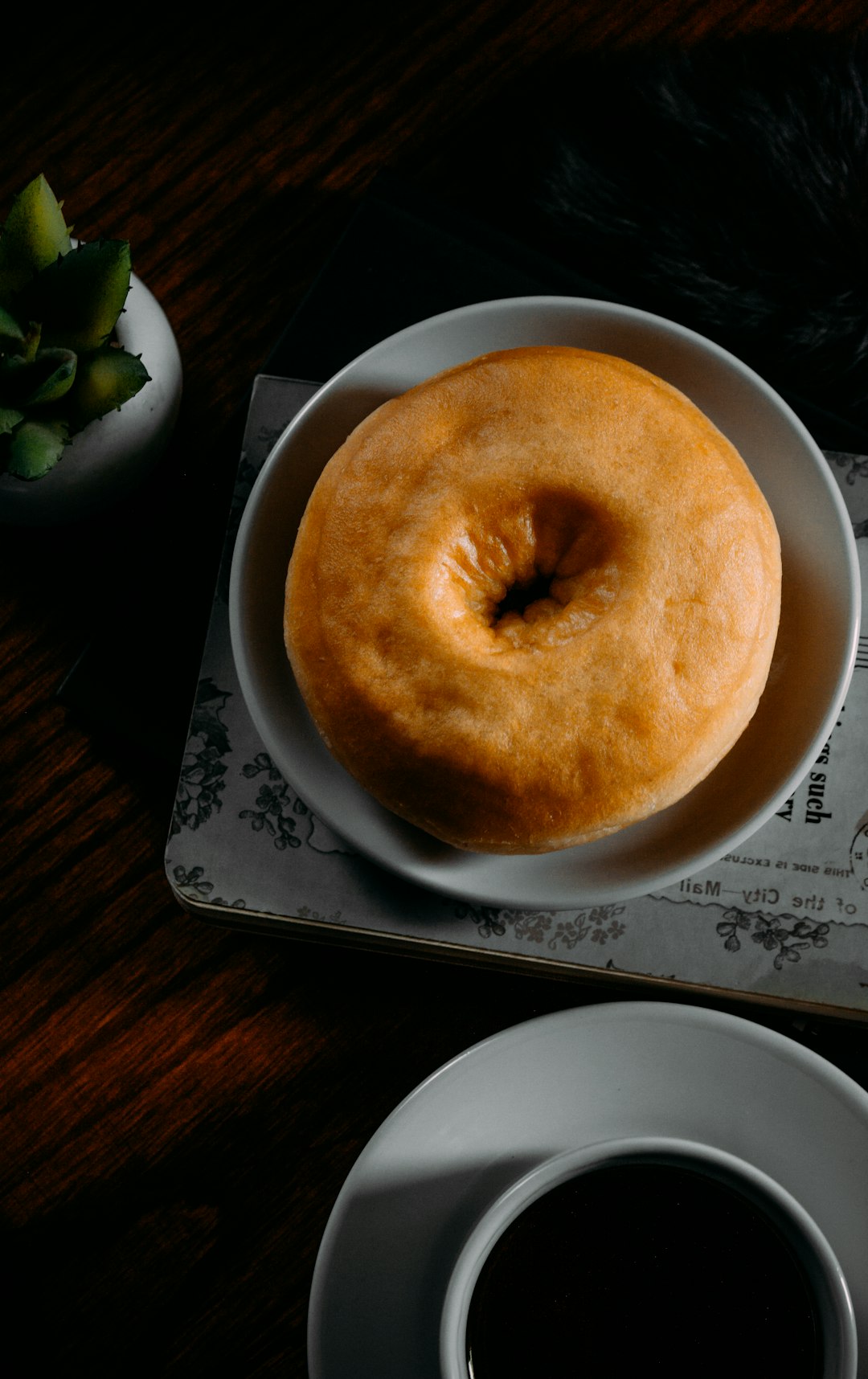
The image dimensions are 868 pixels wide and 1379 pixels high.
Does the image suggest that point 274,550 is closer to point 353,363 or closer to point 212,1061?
point 353,363

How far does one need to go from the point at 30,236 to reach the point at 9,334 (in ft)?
0.18

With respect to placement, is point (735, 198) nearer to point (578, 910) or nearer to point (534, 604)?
point (534, 604)

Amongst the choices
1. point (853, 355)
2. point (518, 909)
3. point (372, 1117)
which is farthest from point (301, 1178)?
point (853, 355)

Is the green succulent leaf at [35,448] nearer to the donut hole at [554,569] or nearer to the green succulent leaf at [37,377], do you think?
the green succulent leaf at [37,377]

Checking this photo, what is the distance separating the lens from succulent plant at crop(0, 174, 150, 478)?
1.73ft

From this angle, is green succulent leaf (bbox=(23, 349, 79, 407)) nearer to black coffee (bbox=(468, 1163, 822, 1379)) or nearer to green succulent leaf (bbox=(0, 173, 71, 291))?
green succulent leaf (bbox=(0, 173, 71, 291))

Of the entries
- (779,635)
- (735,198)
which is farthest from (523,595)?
(735,198)

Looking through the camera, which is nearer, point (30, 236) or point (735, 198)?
point (30, 236)

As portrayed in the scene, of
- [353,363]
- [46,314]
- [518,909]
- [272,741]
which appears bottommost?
[518,909]

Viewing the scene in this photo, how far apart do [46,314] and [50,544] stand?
0.65ft

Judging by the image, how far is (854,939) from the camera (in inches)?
24.2

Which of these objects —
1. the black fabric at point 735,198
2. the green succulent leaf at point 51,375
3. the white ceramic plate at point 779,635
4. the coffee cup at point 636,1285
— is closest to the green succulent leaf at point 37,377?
the green succulent leaf at point 51,375

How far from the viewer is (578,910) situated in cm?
62

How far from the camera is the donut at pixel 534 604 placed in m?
0.49
